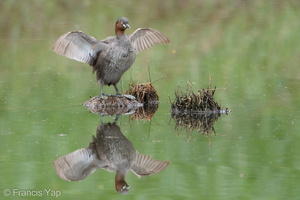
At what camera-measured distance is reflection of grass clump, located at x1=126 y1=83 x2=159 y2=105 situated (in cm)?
1345

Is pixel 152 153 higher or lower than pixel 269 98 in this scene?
lower

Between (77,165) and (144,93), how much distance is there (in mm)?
4201

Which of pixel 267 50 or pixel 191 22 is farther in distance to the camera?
pixel 191 22

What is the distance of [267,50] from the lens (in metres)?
19.8

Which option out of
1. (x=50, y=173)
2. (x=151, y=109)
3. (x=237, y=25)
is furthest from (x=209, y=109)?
(x=237, y=25)

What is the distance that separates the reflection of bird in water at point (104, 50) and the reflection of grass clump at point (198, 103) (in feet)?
3.47

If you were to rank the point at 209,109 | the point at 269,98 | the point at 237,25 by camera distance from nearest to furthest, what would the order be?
the point at 209,109
the point at 269,98
the point at 237,25

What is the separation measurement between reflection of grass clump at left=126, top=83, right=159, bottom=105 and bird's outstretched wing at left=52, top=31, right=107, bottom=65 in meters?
0.97

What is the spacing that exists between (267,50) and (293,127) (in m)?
8.58

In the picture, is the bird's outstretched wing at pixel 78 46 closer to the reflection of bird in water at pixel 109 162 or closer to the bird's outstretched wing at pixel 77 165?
the reflection of bird in water at pixel 109 162

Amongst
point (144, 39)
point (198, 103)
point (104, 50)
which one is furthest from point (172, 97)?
point (104, 50)

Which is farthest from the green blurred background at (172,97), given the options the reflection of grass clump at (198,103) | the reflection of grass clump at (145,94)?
the reflection of grass clump at (145,94)

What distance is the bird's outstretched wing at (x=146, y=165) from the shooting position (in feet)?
29.9

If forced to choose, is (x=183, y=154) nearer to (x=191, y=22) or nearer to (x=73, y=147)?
(x=73, y=147)
